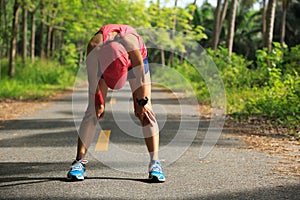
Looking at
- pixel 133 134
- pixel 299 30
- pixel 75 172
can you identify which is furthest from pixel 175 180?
pixel 299 30

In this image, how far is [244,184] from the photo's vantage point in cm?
539

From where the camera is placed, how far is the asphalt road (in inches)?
196

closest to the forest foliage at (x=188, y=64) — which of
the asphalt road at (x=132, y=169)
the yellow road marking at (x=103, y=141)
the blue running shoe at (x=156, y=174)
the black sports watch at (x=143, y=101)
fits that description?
the asphalt road at (x=132, y=169)

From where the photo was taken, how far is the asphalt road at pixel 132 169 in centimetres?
498

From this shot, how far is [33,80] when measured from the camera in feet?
82.8

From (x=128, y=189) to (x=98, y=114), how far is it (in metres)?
0.96

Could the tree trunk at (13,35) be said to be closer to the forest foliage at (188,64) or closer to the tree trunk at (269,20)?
the forest foliage at (188,64)

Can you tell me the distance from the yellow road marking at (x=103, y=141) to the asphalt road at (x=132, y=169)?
0.09 metres

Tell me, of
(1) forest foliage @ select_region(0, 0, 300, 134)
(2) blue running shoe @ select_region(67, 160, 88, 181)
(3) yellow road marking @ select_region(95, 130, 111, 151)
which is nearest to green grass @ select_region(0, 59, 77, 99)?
(1) forest foliage @ select_region(0, 0, 300, 134)

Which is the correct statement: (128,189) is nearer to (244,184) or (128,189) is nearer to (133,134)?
(244,184)

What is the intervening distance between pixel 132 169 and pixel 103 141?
97.8 inches

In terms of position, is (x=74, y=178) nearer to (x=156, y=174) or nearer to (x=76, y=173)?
(x=76, y=173)

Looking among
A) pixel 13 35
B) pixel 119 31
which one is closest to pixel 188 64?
pixel 13 35

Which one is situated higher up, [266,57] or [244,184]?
[266,57]
